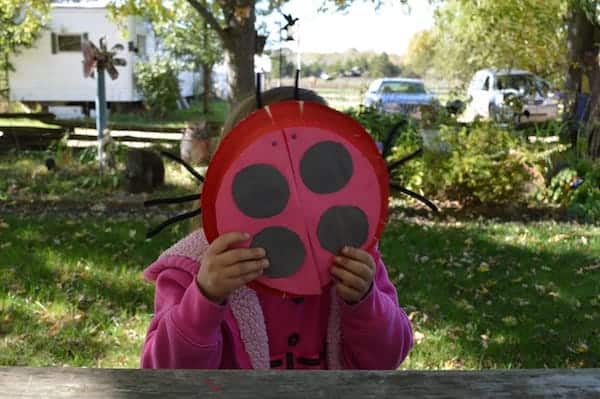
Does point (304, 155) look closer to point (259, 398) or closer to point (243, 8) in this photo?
point (259, 398)

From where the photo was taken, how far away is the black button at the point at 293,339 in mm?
1312

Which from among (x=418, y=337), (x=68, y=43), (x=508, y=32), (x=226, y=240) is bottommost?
(x=418, y=337)

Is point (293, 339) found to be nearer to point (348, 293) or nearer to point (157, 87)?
point (348, 293)

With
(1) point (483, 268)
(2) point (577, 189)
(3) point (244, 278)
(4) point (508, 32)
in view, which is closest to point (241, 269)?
(3) point (244, 278)

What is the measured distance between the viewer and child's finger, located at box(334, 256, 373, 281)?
1071 millimetres

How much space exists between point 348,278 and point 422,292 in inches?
117

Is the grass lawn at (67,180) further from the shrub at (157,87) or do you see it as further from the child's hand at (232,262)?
the shrub at (157,87)

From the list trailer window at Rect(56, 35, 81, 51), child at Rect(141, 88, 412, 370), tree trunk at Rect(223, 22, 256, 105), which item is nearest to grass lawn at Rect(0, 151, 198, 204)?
tree trunk at Rect(223, 22, 256, 105)

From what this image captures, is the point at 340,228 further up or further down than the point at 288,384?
further up

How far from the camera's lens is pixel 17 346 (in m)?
3.10

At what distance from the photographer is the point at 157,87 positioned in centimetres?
1867

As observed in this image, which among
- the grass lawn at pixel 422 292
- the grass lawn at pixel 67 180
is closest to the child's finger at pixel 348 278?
the grass lawn at pixel 422 292

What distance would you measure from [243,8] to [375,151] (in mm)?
7561

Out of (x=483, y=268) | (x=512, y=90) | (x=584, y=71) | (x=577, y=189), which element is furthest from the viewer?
(x=512, y=90)
